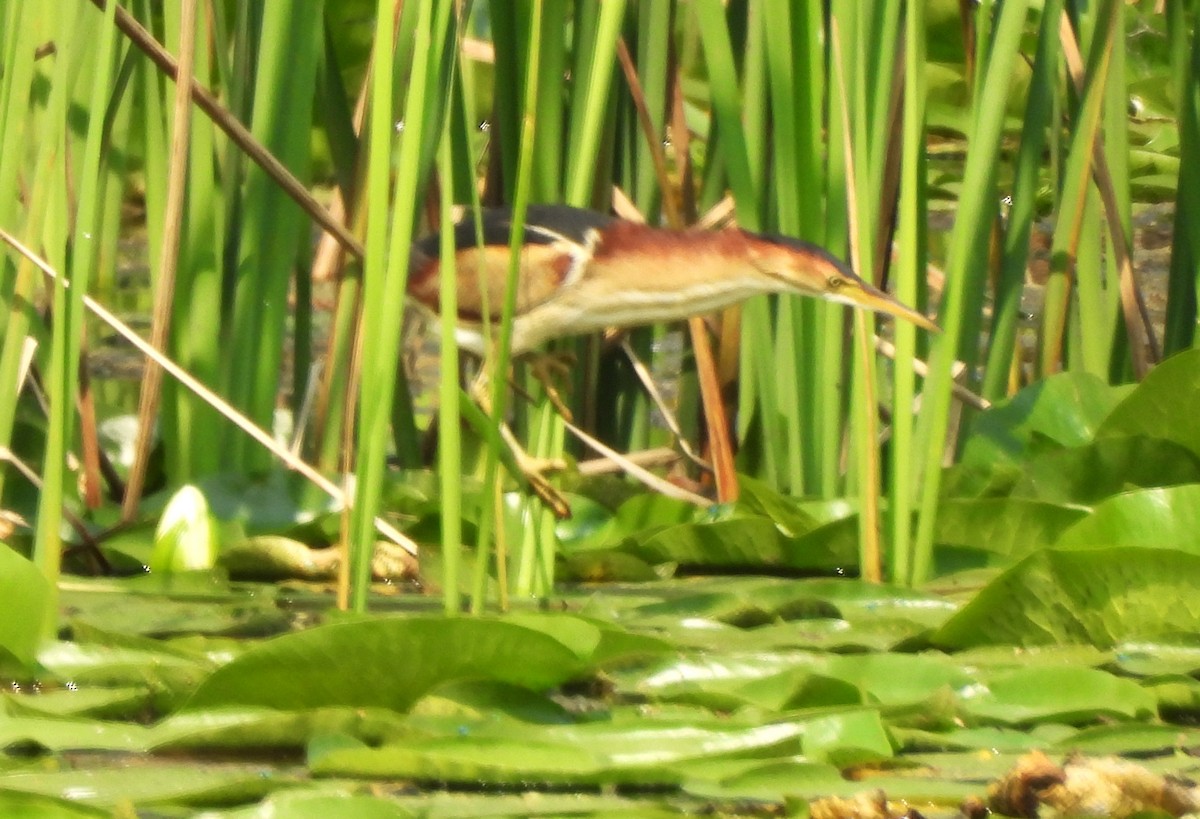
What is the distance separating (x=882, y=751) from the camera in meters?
1.22

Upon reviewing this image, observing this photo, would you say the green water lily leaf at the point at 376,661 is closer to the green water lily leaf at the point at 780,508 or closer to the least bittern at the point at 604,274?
the green water lily leaf at the point at 780,508

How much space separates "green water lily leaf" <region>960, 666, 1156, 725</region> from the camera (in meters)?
1.34

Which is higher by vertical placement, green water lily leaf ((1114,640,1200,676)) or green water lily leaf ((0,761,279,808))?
green water lily leaf ((1114,640,1200,676))

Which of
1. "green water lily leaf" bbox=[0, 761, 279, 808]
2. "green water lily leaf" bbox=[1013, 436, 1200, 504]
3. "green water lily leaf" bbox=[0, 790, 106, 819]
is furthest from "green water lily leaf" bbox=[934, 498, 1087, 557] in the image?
"green water lily leaf" bbox=[0, 790, 106, 819]

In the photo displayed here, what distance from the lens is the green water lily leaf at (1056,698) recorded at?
4.39 ft

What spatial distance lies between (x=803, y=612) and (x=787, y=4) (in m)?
0.74

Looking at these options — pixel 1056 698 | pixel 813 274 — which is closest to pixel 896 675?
pixel 1056 698

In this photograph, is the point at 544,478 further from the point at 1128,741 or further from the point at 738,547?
the point at 1128,741

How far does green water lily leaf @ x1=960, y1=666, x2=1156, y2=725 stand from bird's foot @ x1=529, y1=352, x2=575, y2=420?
76cm

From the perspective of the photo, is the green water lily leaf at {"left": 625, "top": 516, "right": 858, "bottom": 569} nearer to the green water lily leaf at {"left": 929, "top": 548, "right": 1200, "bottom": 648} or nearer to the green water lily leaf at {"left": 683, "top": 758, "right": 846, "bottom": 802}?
the green water lily leaf at {"left": 929, "top": 548, "right": 1200, "bottom": 648}

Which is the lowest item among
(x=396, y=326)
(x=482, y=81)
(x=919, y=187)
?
(x=396, y=326)

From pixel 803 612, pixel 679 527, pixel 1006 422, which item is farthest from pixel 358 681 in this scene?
pixel 1006 422

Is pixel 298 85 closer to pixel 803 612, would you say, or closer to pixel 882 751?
pixel 803 612

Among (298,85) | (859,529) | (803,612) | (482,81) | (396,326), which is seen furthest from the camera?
(482,81)
